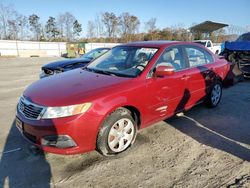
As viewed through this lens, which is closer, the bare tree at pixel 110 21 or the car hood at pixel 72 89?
the car hood at pixel 72 89

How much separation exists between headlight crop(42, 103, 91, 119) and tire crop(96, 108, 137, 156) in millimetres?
440

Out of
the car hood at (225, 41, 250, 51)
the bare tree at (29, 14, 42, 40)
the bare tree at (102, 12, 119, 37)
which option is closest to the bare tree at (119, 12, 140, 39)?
the bare tree at (102, 12, 119, 37)

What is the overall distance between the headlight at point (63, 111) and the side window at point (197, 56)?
106 inches

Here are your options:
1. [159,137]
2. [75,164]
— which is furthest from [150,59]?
[75,164]

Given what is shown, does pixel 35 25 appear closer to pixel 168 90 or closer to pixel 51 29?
pixel 51 29

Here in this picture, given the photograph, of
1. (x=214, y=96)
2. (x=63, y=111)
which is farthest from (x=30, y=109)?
(x=214, y=96)

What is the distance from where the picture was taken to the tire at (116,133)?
3.51 m

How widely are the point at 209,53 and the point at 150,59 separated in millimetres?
2232

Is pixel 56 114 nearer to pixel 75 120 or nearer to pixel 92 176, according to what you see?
pixel 75 120

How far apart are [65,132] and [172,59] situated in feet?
8.16

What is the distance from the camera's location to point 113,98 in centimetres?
352

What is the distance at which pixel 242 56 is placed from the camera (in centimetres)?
1061

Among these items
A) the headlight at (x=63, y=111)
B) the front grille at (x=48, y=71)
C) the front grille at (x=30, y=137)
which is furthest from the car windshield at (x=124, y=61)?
the front grille at (x=48, y=71)

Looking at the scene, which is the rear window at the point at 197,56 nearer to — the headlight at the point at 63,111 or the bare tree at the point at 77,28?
the headlight at the point at 63,111
